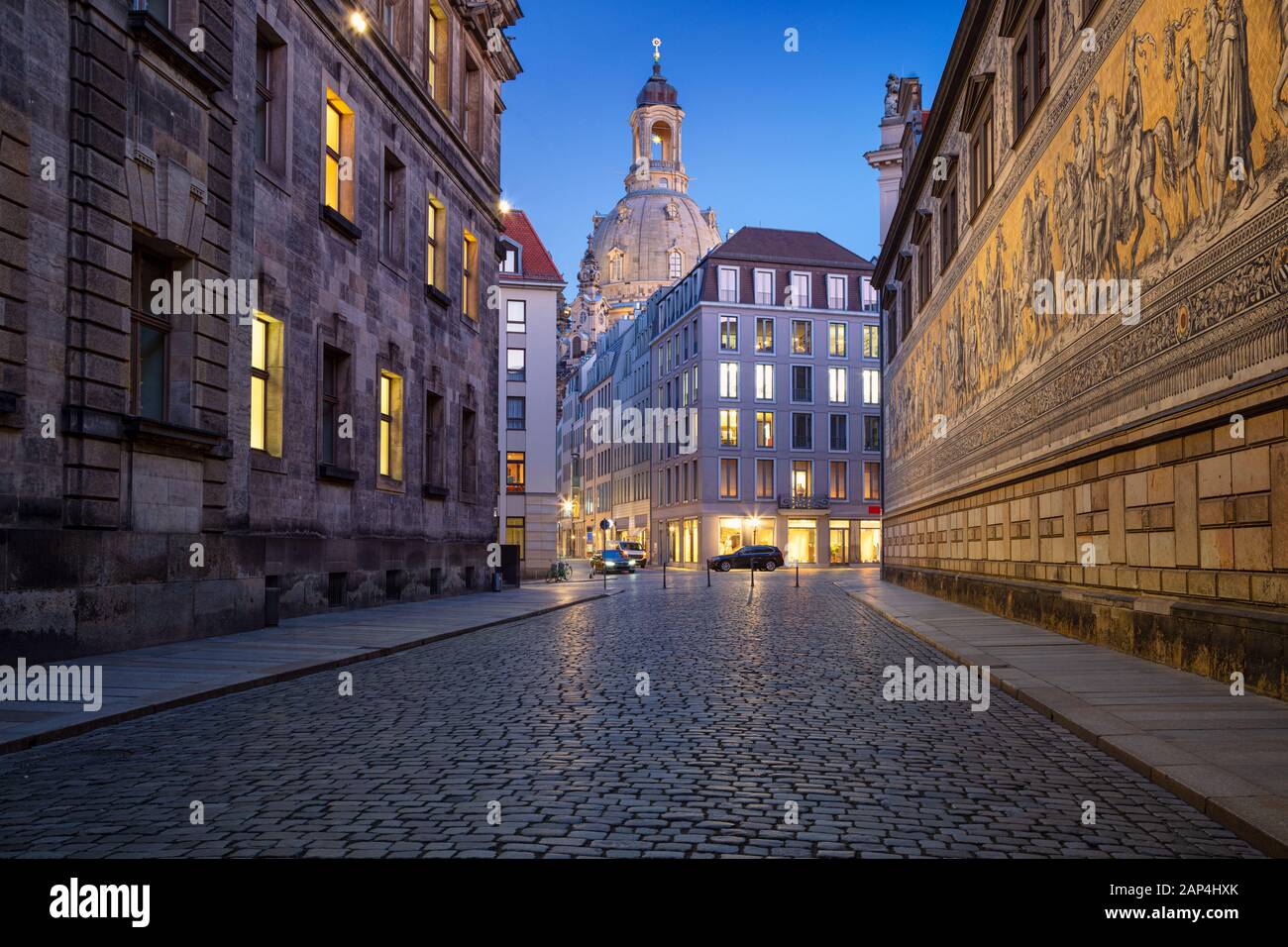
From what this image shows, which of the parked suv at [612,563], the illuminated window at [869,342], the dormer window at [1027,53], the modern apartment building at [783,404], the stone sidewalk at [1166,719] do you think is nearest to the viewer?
the stone sidewalk at [1166,719]

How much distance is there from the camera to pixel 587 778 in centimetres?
740

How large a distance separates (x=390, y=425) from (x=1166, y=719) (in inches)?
819

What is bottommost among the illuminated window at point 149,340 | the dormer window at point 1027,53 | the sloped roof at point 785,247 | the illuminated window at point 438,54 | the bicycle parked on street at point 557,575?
the bicycle parked on street at point 557,575

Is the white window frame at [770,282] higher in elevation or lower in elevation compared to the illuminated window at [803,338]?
higher

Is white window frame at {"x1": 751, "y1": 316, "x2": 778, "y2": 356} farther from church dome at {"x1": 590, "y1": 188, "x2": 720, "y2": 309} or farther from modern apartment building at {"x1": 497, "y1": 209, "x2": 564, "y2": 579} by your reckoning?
church dome at {"x1": 590, "y1": 188, "x2": 720, "y2": 309}

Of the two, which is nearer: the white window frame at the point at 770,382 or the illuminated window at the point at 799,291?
the white window frame at the point at 770,382

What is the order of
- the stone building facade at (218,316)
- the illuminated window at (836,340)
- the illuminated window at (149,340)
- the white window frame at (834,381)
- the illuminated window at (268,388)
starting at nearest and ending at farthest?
1. the stone building facade at (218,316)
2. the illuminated window at (149,340)
3. the illuminated window at (268,388)
4. the white window frame at (834,381)
5. the illuminated window at (836,340)

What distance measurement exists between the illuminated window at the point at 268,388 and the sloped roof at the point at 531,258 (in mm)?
34389

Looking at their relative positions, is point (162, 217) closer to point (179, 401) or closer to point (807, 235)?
point (179, 401)

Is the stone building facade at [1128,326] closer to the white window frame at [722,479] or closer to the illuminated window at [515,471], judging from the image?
the illuminated window at [515,471]

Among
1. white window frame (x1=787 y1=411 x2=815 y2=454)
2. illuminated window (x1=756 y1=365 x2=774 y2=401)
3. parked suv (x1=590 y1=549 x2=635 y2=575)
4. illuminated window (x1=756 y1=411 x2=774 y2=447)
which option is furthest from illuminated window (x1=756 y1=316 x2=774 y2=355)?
parked suv (x1=590 y1=549 x2=635 y2=575)

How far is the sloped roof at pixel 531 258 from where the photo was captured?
55.4 metres

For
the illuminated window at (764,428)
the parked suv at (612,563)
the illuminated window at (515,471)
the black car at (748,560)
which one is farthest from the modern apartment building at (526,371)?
the illuminated window at (764,428)

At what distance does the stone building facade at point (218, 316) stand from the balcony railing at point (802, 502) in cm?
5275
